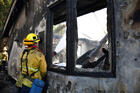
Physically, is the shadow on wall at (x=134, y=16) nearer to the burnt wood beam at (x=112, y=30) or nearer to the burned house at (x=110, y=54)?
the burned house at (x=110, y=54)

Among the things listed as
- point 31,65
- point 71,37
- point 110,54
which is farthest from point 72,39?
point 31,65

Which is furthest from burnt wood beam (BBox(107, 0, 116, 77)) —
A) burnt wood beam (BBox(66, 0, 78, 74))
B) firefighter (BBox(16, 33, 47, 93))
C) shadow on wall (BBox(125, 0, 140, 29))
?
firefighter (BBox(16, 33, 47, 93))

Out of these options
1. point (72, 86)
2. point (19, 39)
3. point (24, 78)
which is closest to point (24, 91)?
point (24, 78)

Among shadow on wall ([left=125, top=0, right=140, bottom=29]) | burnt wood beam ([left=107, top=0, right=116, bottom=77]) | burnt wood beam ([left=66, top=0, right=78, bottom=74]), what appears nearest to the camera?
shadow on wall ([left=125, top=0, right=140, bottom=29])

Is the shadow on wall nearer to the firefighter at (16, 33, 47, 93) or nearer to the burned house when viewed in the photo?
the burned house

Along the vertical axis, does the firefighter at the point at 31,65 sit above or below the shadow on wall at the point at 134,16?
below

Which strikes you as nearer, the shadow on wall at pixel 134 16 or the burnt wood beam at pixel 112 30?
the shadow on wall at pixel 134 16

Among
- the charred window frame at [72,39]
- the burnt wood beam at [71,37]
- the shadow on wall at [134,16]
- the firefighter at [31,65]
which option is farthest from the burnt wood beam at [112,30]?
the firefighter at [31,65]

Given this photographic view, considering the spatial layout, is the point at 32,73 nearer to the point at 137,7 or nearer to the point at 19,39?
the point at 137,7

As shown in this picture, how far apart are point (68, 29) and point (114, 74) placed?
1.20m

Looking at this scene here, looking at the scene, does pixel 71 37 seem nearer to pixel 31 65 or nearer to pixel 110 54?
pixel 110 54

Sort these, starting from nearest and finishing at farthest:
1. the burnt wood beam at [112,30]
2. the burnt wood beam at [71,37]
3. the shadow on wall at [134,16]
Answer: the shadow on wall at [134,16], the burnt wood beam at [112,30], the burnt wood beam at [71,37]

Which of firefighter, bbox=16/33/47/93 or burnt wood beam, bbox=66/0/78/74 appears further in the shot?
firefighter, bbox=16/33/47/93

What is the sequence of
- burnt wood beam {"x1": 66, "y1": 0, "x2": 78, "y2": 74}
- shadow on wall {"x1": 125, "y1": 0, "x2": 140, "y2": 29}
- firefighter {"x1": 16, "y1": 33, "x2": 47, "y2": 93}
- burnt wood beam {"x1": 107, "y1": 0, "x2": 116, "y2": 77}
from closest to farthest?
shadow on wall {"x1": 125, "y1": 0, "x2": 140, "y2": 29} < burnt wood beam {"x1": 107, "y1": 0, "x2": 116, "y2": 77} < burnt wood beam {"x1": 66, "y1": 0, "x2": 78, "y2": 74} < firefighter {"x1": 16, "y1": 33, "x2": 47, "y2": 93}
